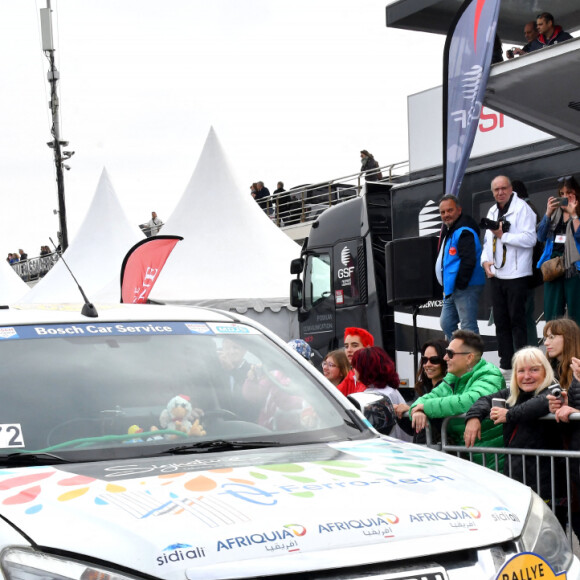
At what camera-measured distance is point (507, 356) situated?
10109 mm

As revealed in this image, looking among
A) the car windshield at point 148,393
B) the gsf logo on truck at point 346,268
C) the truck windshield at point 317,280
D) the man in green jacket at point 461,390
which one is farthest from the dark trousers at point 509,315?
the car windshield at point 148,393

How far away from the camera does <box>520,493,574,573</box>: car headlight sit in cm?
324

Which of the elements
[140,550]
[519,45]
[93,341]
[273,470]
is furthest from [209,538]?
[519,45]

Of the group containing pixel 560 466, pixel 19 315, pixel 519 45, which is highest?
pixel 519 45

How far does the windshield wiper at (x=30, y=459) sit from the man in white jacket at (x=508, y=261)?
22.8 ft

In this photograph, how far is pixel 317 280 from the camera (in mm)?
15227

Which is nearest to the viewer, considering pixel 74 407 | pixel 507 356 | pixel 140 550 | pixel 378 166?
pixel 140 550

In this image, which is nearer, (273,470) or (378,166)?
(273,470)

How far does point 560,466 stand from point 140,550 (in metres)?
3.87

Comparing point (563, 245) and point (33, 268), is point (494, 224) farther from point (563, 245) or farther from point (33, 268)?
point (33, 268)

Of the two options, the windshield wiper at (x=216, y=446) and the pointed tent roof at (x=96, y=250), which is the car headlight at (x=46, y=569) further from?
the pointed tent roof at (x=96, y=250)

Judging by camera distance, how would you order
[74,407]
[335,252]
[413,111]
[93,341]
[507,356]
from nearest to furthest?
[74,407]
[93,341]
[507,356]
[413,111]
[335,252]

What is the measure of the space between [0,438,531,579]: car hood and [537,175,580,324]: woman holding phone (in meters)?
6.02

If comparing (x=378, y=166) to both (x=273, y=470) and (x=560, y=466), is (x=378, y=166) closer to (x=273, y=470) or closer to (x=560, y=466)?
(x=560, y=466)
